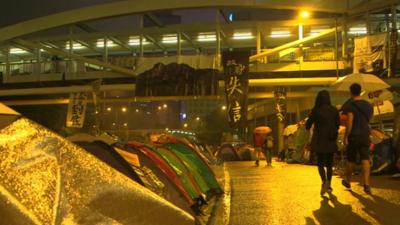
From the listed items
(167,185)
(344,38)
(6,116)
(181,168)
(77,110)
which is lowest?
(167,185)

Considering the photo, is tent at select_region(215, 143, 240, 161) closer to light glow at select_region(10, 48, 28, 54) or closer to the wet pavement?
the wet pavement

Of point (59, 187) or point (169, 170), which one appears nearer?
point (59, 187)

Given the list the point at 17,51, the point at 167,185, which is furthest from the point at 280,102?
the point at 167,185

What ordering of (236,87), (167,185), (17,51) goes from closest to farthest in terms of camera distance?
(167,185) < (236,87) < (17,51)

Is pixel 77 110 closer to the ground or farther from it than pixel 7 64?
closer to the ground

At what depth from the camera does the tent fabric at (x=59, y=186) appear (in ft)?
8.38

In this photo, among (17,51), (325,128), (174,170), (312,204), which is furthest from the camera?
(17,51)

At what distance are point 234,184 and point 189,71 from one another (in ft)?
44.2

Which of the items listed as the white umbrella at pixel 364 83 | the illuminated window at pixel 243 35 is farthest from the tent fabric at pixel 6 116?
the illuminated window at pixel 243 35

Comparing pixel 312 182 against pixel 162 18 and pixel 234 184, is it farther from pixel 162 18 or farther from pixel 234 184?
pixel 162 18

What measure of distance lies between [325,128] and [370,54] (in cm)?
1375

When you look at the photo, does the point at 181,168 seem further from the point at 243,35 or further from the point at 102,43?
the point at 102,43

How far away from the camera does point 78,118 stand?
1088 inches

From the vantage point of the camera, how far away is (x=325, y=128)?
872 cm
